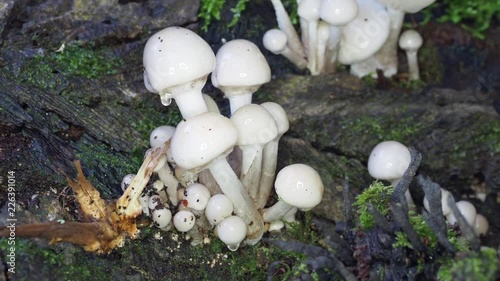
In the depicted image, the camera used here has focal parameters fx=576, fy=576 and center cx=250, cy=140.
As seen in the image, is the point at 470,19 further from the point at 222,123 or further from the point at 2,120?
the point at 2,120

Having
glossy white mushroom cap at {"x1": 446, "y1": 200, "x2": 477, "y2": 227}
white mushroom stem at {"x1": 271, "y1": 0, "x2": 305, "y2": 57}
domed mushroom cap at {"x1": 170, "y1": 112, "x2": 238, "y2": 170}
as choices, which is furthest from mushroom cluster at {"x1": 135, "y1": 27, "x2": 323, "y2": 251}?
glossy white mushroom cap at {"x1": 446, "y1": 200, "x2": 477, "y2": 227}

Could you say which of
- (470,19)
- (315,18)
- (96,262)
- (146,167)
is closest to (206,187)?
(146,167)

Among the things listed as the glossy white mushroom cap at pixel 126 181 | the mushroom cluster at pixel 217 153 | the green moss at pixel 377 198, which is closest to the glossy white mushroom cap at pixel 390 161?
the green moss at pixel 377 198

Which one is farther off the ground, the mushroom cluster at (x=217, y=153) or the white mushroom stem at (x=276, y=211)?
the mushroom cluster at (x=217, y=153)

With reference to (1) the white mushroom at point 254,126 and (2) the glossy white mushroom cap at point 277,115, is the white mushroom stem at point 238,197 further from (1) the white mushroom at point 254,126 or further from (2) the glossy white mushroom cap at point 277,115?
(2) the glossy white mushroom cap at point 277,115

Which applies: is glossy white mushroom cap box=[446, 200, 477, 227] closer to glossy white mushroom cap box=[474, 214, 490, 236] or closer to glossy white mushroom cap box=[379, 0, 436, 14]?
glossy white mushroom cap box=[474, 214, 490, 236]

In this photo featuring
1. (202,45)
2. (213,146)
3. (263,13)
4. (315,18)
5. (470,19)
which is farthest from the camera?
(470,19)
